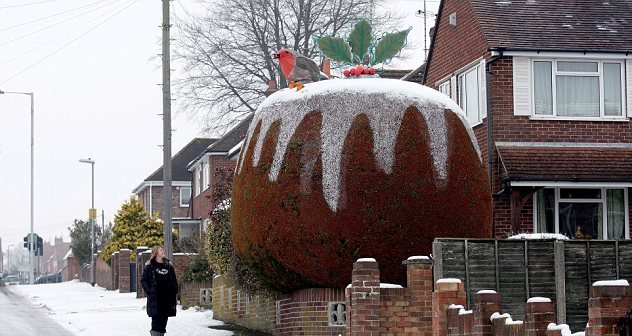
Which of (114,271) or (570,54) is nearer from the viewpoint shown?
(570,54)

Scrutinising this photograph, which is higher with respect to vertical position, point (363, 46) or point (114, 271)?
point (363, 46)

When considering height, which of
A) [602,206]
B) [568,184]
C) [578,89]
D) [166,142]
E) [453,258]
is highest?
[578,89]

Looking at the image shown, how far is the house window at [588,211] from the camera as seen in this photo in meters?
27.4

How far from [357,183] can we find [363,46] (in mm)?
3703

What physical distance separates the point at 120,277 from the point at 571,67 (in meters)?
20.1

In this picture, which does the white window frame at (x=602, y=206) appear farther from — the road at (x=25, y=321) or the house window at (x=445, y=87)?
the road at (x=25, y=321)

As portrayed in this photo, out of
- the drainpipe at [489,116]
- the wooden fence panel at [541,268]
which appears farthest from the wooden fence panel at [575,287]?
the drainpipe at [489,116]

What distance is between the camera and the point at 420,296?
1692 centimetres

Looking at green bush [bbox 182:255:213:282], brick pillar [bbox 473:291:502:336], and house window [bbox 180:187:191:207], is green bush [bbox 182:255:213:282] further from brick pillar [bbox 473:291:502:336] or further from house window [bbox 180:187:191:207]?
house window [bbox 180:187:191:207]

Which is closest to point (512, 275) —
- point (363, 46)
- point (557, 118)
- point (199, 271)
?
point (363, 46)

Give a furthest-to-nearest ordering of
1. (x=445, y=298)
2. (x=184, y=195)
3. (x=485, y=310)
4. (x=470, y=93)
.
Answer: (x=184, y=195) → (x=470, y=93) → (x=445, y=298) → (x=485, y=310)

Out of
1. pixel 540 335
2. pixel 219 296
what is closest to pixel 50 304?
pixel 219 296

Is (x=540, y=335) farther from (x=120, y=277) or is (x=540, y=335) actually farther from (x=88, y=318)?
(x=120, y=277)

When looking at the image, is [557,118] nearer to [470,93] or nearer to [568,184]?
[568,184]
